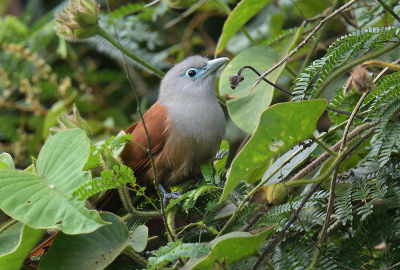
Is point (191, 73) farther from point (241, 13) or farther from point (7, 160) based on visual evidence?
point (7, 160)

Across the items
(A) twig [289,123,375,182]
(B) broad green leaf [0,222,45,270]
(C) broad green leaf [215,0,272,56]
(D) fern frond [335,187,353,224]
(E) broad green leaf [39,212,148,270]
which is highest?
(C) broad green leaf [215,0,272,56]

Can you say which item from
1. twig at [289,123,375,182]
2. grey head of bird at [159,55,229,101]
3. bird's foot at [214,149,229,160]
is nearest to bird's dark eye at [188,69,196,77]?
grey head of bird at [159,55,229,101]

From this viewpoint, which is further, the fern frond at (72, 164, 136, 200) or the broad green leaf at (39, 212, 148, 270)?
the broad green leaf at (39, 212, 148, 270)

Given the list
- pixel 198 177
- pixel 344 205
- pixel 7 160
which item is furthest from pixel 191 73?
pixel 344 205

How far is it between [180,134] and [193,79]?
0.58 m

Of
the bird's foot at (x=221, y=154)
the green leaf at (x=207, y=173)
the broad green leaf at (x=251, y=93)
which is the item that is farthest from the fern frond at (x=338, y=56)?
the bird's foot at (x=221, y=154)

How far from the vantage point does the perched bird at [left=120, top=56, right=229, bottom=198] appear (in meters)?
2.82

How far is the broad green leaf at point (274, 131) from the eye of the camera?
1.76 m

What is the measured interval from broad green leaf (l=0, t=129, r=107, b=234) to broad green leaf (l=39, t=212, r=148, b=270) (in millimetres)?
239

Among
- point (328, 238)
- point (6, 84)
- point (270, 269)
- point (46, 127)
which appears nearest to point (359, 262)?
point (328, 238)

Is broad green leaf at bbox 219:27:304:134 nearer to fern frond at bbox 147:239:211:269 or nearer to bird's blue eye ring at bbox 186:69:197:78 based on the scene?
bird's blue eye ring at bbox 186:69:197:78

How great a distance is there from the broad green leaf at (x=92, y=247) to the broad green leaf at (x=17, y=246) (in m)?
0.09

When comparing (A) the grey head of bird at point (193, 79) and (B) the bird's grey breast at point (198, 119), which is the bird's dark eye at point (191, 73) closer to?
(A) the grey head of bird at point (193, 79)

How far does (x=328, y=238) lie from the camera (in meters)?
2.22
